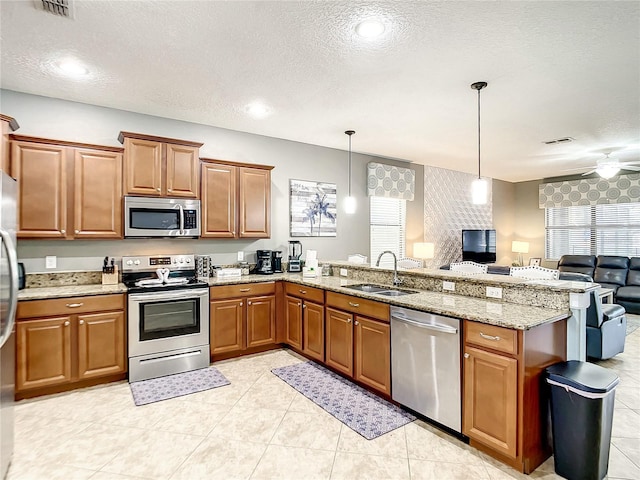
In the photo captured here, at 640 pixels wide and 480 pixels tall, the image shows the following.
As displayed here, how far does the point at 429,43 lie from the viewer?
8.28ft

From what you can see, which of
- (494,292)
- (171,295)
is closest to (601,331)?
(494,292)

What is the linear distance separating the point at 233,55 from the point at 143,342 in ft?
8.78

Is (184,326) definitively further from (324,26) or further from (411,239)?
(411,239)

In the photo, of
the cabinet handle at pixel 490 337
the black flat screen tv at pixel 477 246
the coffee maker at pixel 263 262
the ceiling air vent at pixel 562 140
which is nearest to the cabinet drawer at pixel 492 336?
the cabinet handle at pixel 490 337

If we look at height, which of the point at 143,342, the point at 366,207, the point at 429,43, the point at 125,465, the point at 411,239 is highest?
the point at 429,43

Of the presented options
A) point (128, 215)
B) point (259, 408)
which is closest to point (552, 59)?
point (259, 408)

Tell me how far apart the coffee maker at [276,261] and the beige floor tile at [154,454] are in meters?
2.50

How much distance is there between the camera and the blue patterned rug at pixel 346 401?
2.60 meters

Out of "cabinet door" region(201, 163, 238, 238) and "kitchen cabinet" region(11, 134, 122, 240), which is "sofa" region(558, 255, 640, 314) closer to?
"cabinet door" region(201, 163, 238, 238)

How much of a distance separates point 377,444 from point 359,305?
1104mm

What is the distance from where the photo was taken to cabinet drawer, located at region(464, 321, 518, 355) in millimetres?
2045

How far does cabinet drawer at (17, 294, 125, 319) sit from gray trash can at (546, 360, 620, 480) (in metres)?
3.46

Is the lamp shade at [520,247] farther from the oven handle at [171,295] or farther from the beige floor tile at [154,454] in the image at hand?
the beige floor tile at [154,454]

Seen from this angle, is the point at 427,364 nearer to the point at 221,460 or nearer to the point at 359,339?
the point at 359,339
